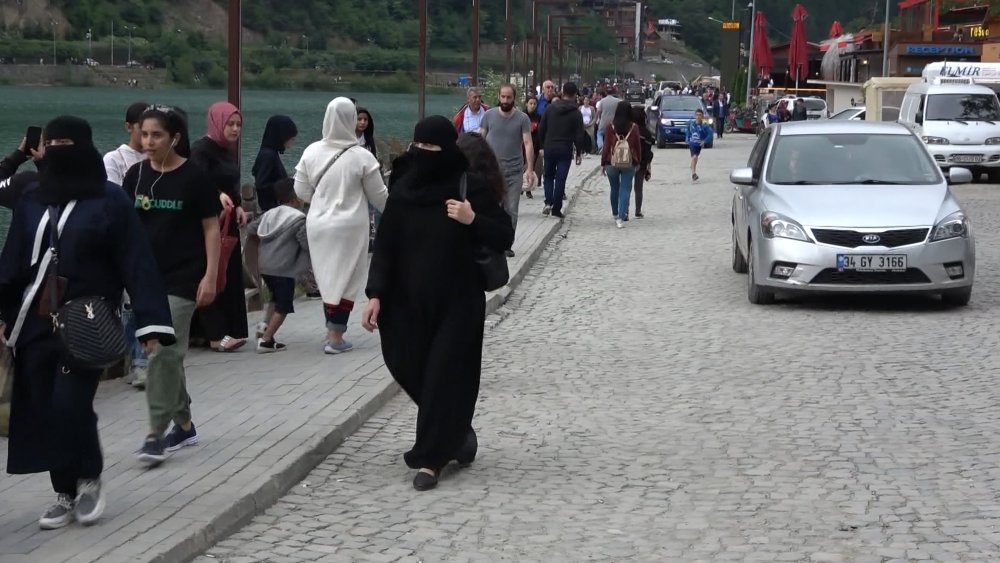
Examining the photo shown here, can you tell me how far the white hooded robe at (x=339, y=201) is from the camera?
1010 cm

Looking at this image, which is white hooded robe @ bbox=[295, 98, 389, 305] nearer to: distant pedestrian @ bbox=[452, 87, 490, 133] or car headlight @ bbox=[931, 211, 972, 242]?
car headlight @ bbox=[931, 211, 972, 242]

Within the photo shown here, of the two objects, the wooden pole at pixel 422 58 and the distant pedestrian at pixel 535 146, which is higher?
the wooden pole at pixel 422 58

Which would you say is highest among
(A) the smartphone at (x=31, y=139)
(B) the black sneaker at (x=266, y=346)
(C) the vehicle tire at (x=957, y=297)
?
(A) the smartphone at (x=31, y=139)

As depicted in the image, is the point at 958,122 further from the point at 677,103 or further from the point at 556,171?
the point at 677,103

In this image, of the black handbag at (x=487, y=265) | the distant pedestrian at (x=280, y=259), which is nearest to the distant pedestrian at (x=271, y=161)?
the distant pedestrian at (x=280, y=259)

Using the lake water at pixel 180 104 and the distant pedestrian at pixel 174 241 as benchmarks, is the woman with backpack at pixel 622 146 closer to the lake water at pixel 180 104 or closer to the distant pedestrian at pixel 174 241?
the distant pedestrian at pixel 174 241

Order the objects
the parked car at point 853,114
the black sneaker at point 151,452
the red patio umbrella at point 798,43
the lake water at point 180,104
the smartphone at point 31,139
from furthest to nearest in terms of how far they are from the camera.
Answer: the lake water at point 180,104 < the red patio umbrella at point 798,43 < the parked car at point 853,114 < the smartphone at point 31,139 < the black sneaker at point 151,452

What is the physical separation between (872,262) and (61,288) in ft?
27.0

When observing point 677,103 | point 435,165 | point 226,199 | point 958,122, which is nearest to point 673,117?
point 677,103

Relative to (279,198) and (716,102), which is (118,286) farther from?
(716,102)

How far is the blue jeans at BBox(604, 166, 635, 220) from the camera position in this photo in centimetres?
2055

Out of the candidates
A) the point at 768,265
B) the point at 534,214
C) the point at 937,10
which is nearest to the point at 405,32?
the point at 937,10

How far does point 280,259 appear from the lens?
34.3 feet

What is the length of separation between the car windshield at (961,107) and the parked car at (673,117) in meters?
17.8
